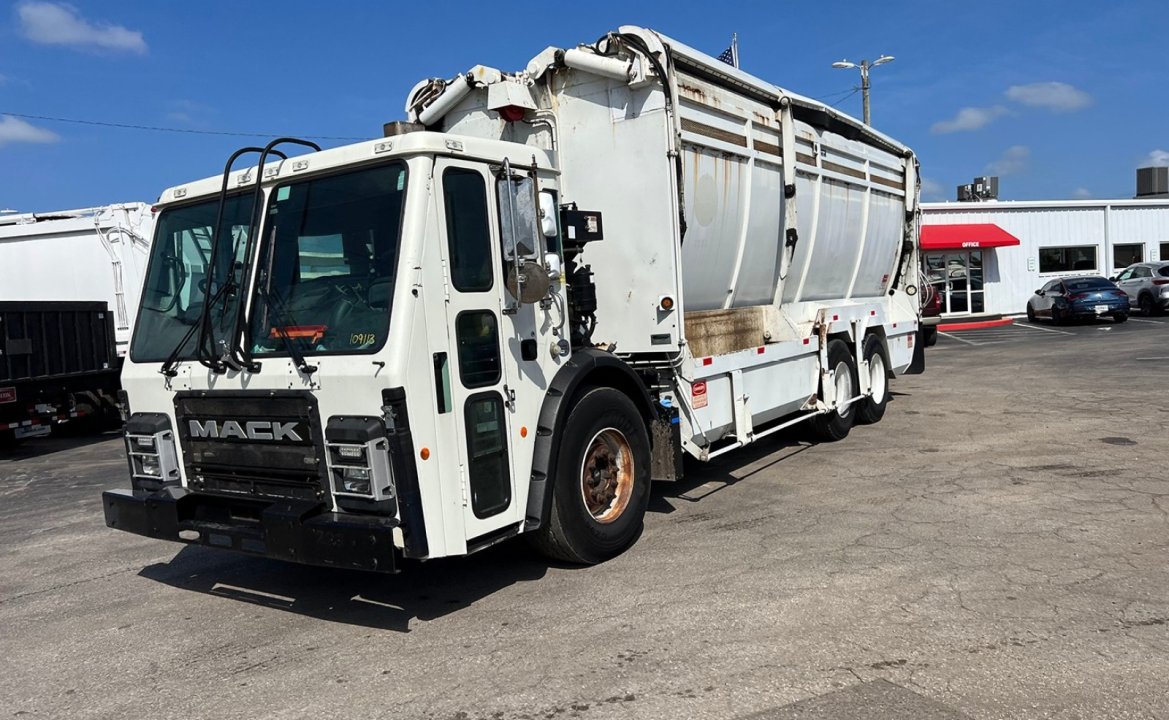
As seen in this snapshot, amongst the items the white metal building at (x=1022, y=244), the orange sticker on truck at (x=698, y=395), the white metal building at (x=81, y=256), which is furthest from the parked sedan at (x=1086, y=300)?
the white metal building at (x=81, y=256)

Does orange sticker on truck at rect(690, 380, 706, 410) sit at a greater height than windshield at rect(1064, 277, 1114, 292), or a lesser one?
lesser

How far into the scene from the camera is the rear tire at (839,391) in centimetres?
949

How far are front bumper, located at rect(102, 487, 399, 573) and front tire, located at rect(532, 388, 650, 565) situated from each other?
49.7 inches

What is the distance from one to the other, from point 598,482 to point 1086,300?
24893mm

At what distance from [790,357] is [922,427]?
2.98m

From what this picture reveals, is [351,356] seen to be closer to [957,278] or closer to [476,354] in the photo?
[476,354]

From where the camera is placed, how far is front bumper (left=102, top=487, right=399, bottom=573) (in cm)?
422

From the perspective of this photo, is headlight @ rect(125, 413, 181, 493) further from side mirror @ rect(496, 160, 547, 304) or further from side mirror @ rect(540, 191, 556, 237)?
side mirror @ rect(540, 191, 556, 237)

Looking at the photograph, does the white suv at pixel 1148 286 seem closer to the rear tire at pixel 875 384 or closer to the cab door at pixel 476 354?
the rear tire at pixel 875 384

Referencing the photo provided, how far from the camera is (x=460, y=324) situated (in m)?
4.58

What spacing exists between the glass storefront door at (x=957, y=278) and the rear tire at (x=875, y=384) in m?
23.1

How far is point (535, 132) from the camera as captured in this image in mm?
6328

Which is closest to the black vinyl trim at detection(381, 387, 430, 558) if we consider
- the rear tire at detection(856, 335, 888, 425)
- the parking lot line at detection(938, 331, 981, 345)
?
the rear tire at detection(856, 335, 888, 425)

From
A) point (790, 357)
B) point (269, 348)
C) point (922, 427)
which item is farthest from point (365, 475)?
point (922, 427)
